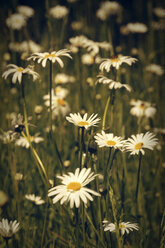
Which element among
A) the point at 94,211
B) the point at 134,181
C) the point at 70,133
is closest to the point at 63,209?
the point at 94,211

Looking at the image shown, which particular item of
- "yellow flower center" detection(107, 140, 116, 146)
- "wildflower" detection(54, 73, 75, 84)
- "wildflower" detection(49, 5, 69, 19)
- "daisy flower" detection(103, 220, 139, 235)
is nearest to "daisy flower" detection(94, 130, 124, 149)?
"yellow flower center" detection(107, 140, 116, 146)

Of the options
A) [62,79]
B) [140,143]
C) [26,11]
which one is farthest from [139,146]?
[26,11]

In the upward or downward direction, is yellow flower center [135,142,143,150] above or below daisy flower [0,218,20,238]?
above

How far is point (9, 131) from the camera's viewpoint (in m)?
1.03

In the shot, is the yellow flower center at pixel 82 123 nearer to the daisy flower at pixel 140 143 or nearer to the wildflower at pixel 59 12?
the daisy flower at pixel 140 143

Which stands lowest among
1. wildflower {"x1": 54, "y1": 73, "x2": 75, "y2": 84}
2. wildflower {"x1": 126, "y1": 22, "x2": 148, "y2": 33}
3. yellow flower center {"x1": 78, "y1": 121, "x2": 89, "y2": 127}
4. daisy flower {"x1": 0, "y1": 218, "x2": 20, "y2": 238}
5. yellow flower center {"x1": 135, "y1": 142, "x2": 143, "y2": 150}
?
daisy flower {"x1": 0, "y1": 218, "x2": 20, "y2": 238}

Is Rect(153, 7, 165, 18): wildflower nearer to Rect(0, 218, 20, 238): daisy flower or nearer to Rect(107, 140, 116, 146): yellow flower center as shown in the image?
Rect(107, 140, 116, 146): yellow flower center

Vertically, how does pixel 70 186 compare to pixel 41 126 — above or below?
below

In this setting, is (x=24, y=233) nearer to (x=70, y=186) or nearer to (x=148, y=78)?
(x=70, y=186)

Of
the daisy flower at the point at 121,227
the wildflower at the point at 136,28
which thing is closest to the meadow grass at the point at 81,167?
the daisy flower at the point at 121,227

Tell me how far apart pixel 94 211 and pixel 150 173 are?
60 cm

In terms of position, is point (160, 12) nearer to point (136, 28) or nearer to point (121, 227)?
point (136, 28)

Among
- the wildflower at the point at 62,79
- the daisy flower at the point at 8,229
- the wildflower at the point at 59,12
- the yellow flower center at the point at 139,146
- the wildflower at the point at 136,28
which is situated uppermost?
the wildflower at the point at 59,12

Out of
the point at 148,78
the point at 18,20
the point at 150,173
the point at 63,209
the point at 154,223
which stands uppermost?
the point at 18,20
